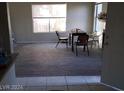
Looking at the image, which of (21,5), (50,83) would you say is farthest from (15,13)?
(50,83)

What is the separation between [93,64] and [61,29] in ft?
11.5

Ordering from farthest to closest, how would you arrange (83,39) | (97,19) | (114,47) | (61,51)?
1. (97,19)
2. (61,51)
3. (83,39)
4. (114,47)

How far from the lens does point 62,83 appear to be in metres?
3.34

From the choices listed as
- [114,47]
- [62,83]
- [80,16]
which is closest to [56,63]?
[62,83]

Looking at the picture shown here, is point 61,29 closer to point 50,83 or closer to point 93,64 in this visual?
point 93,64

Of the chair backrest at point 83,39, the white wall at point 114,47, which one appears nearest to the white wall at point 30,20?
the chair backrest at point 83,39

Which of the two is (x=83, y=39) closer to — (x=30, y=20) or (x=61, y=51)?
(x=61, y=51)

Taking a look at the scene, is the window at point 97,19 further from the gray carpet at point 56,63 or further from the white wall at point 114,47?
the white wall at point 114,47

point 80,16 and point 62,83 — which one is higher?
point 80,16

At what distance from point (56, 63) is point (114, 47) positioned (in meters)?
2.21

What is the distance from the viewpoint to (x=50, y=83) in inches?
131

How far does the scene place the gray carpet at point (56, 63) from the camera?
4.01 m

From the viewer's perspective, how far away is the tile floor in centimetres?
310

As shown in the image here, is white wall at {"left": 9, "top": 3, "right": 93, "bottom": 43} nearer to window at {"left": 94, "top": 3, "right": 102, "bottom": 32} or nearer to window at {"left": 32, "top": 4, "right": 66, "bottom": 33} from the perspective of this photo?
window at {"left": 32, "top": 4, "right": 66, "bottom": 33}
